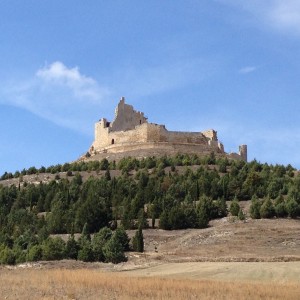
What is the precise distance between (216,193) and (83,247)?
17378 millimetres

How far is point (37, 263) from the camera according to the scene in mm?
30547

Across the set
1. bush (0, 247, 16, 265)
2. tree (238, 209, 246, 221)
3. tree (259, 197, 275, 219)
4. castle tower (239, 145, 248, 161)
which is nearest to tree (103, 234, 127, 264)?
bush (0, 247, 16, 265)

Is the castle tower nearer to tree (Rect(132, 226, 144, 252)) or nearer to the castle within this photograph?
the castle

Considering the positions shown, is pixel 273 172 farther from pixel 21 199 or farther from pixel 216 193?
pixel 21 199

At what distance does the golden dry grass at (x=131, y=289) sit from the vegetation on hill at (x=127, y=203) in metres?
11.3

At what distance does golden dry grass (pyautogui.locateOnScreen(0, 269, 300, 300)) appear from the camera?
1692cm

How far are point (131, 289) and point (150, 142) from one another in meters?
51.0

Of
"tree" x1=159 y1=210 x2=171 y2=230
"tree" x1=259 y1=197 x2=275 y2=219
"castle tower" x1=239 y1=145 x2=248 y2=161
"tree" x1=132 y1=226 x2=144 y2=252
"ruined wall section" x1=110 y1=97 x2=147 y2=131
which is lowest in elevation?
"tree" x1=132 y1=226 x2=144 y2=252

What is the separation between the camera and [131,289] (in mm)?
18250

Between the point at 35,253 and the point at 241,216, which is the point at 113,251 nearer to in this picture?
the point at 35,253

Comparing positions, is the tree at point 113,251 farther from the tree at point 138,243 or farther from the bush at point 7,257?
the bush at point 7,257

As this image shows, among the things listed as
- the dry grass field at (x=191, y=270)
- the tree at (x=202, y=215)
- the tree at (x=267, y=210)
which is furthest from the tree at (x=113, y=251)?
the tree at (x=267, y=210)

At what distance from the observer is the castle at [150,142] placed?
68125mm

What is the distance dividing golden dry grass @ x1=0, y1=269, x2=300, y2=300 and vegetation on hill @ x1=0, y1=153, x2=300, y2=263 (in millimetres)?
11344
